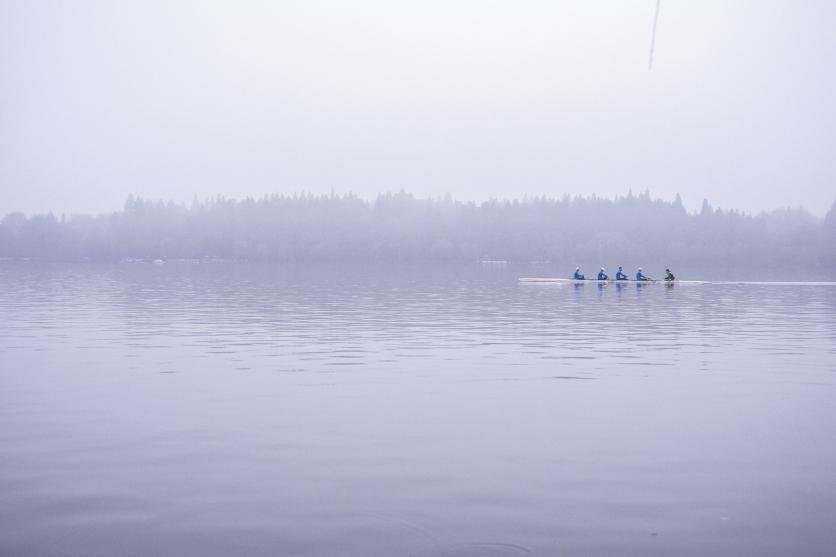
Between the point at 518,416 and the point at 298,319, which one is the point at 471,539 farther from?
the point at 298,319

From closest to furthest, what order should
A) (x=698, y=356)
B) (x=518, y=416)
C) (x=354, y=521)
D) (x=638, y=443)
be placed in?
(x=354, y=521)
(x=638, y=443)
(x=518, y=416)
(x=698, y=356)

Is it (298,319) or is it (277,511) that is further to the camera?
(298,319)

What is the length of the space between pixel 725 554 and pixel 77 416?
683 inches

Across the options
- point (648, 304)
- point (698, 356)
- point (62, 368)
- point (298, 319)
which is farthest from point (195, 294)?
point (698, 356)

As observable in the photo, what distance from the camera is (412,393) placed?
1013 inches

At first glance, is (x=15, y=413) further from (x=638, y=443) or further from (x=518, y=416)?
(x=638, y=443)

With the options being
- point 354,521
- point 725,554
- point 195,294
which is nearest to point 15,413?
point 354,521

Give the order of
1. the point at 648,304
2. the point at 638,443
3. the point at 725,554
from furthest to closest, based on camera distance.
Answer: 1. the point at 648,304
2. the point at 638,443
3. the point at 725,554

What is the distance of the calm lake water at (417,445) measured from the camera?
13.1 m

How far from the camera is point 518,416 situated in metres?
22.2

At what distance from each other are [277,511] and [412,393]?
38.9 feet

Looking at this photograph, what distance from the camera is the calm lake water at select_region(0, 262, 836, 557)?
516 inches

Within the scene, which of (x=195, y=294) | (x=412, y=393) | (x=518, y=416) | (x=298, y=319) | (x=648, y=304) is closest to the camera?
(x=518, y=416)

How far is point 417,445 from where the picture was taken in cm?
1894
